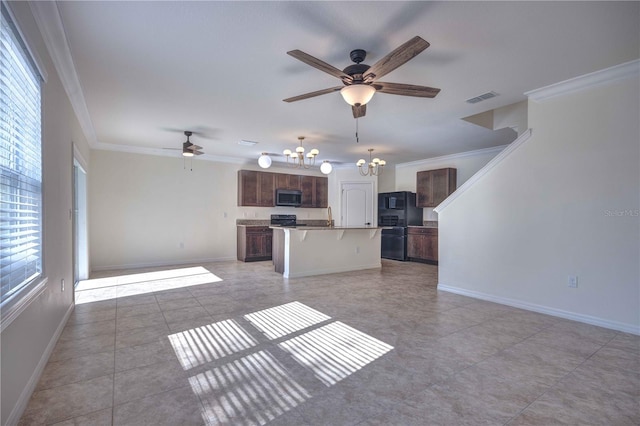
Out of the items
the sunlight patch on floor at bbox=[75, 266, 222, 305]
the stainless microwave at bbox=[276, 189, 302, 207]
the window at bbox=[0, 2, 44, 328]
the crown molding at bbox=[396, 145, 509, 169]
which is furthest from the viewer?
the stainless microwave at bbox=[276, 189, 302, 207]

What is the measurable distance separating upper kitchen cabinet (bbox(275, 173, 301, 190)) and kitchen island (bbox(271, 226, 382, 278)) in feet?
7.07

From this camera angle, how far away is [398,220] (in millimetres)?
7742

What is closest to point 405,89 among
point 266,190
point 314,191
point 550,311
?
point 550,311

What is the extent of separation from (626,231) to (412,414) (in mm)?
2957

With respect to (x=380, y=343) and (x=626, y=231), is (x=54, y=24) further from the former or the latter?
(x=626, y=231)

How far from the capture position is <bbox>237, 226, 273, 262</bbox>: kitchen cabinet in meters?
7.08

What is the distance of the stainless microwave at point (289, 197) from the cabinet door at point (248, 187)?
600 millimetres

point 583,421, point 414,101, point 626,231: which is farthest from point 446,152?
point 583,421

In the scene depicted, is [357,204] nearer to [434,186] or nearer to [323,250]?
[434,186]

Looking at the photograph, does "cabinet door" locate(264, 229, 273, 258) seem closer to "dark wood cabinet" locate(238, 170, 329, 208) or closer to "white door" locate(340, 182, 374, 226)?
"dark wood cabinet" locate(238, 170, 329, 208)

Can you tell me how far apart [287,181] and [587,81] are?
606 cm

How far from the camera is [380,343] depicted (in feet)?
8.82

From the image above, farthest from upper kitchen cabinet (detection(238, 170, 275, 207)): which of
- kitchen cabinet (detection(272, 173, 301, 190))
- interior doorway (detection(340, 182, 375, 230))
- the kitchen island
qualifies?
interior doorway (detection(340, 182, 375, 230))

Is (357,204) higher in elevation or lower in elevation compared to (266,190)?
lower
